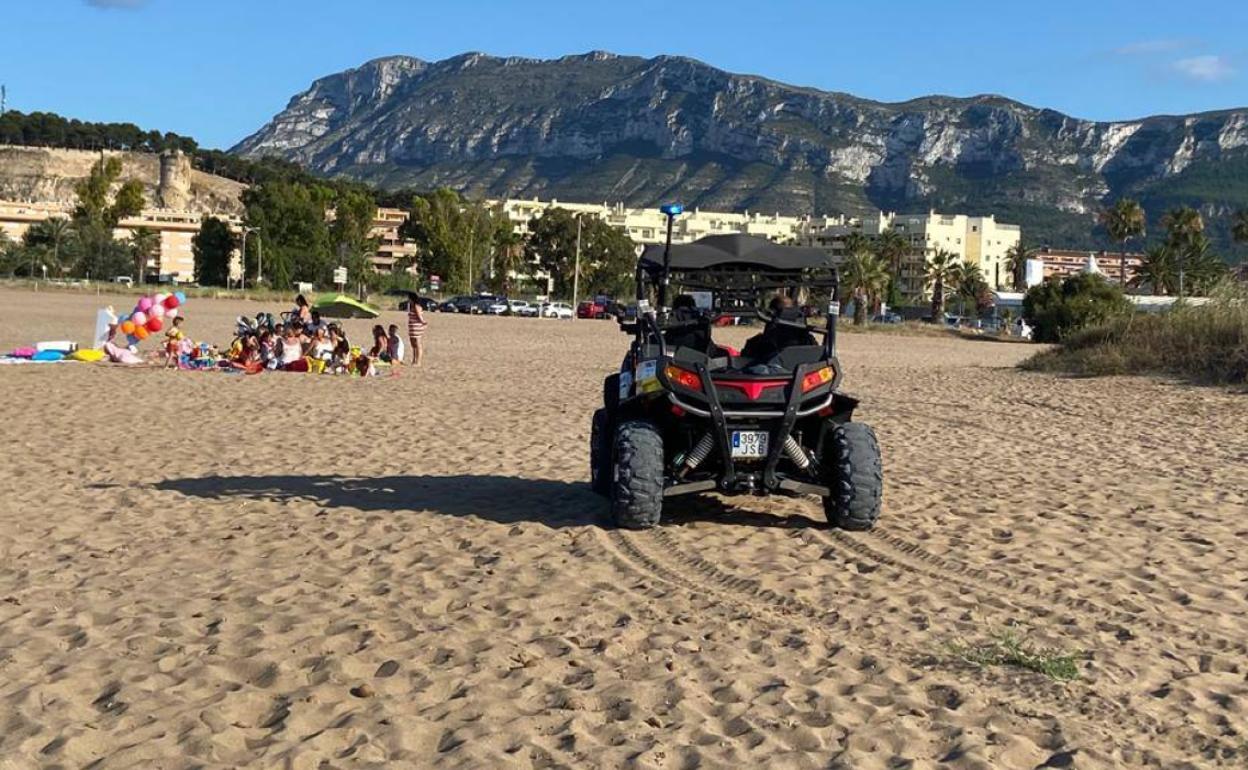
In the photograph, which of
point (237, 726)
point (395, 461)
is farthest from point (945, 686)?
point (395, 461)

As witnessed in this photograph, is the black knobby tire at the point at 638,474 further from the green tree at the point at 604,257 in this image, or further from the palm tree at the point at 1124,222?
the green tree at the point at 604,257

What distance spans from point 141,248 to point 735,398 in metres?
142

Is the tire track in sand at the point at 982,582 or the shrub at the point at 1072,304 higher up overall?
the shrub at the point at 1072,304

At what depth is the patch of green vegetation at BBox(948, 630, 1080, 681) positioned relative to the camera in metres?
5.52

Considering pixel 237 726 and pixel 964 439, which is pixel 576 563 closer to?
pixel 237 726

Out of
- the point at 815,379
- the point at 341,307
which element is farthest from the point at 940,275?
the point at 815,379

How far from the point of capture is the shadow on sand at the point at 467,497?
9.28 meters

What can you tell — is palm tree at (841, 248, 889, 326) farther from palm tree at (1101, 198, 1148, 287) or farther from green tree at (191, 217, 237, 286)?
green tree at (191, 217, 237, 286)

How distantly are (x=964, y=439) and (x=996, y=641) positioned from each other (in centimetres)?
943

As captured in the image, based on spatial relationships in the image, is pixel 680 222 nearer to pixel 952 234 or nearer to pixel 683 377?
pixel 952 234

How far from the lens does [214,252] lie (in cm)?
12194

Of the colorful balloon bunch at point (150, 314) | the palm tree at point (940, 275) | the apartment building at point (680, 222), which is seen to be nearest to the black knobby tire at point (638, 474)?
the colorful balloon bunch at point (150, 314)

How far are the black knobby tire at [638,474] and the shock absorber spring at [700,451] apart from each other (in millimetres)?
227

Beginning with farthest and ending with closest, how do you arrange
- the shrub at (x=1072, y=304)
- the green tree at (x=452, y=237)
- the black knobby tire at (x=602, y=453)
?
the green tree at (x=452, y=237) → the shrub at (x=1072, y=304) → the black knobby tire at (x=602, y=453)
